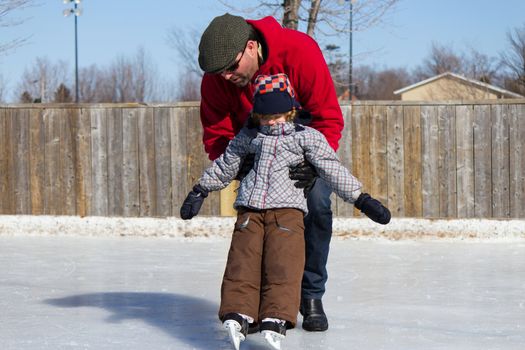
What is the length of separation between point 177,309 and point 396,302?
1.13 m

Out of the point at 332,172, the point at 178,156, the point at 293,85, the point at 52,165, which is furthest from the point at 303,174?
the point at 52,165

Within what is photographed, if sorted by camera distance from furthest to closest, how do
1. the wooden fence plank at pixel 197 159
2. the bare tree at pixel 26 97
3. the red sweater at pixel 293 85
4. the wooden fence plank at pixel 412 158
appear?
the bare tree at pixel 26 97
the wooden fence plank at pixel 197 159
the wooden fence plank at pixel 412 158
the red sweater at pixel 293 85

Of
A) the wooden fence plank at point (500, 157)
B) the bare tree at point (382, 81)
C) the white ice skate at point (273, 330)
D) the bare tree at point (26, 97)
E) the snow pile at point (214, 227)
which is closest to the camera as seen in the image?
the white ice skate at point (273, 330)

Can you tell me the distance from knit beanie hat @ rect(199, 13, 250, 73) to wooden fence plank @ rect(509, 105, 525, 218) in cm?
557

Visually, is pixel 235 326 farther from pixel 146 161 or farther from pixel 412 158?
pixel 146 161

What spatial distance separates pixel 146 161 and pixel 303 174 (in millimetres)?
5808

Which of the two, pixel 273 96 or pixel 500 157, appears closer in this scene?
pixel 273 96

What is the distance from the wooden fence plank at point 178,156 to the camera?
8.83 metres

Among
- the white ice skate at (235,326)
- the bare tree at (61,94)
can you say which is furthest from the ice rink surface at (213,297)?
the bare tree at (61,94)

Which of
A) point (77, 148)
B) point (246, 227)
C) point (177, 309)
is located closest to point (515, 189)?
point (77, 148)

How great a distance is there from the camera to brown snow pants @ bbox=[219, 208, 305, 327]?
122 inches

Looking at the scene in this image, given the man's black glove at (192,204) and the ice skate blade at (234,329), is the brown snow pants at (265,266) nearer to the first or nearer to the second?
the ice skate blade at (234,329)

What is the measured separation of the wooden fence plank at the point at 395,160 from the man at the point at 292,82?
486 cm

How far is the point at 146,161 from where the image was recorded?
8.94 metres
